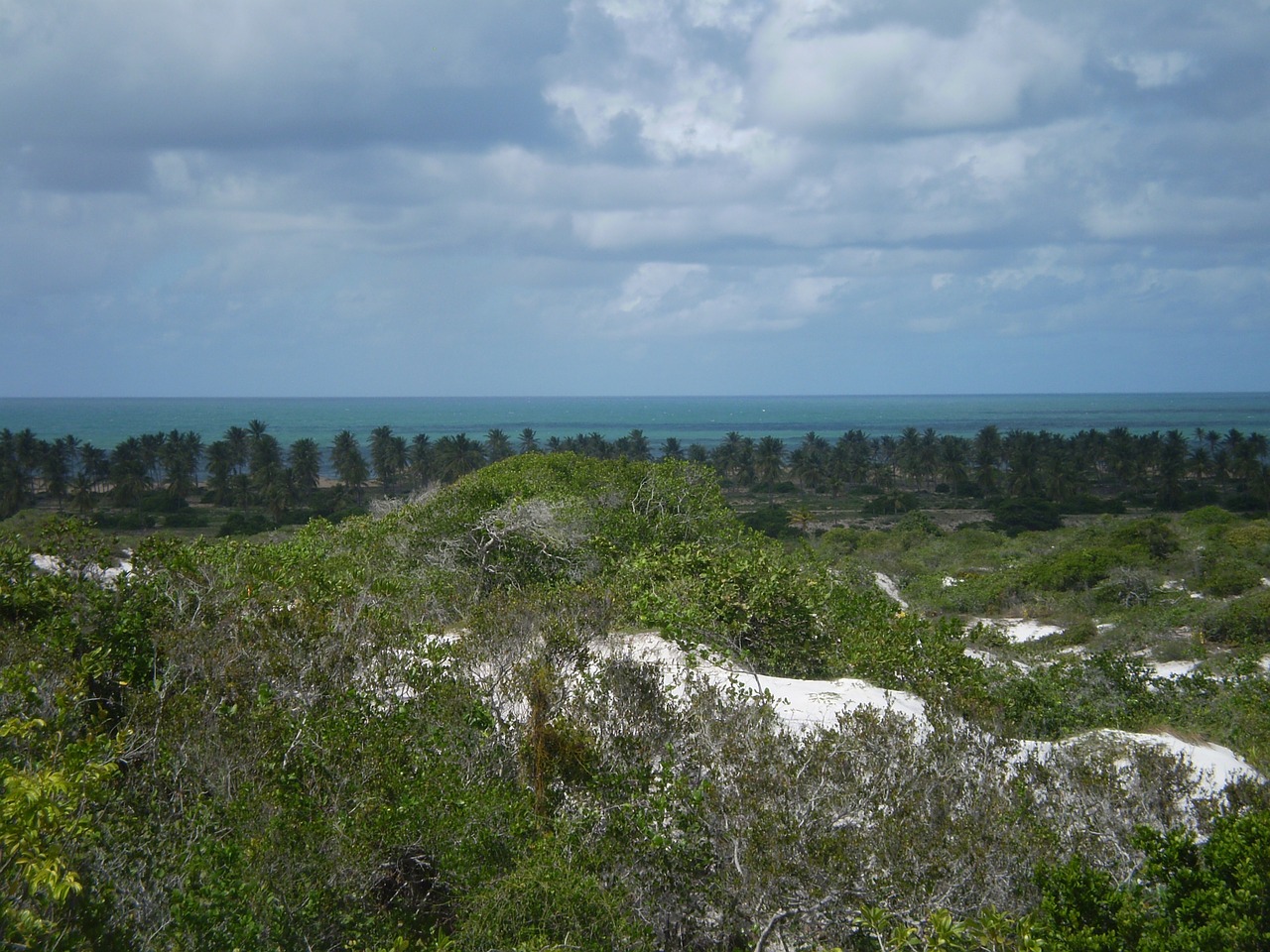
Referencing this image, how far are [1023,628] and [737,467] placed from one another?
56.1m

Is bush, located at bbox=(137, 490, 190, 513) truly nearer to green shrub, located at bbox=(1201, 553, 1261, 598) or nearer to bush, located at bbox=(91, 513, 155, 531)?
bush, located at bbox=(91, 513, 155, 531)

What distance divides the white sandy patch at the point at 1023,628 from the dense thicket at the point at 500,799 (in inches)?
633

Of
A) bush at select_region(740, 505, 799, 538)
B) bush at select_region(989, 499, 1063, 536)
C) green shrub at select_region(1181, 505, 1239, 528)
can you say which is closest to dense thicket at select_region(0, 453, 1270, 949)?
green shrub at select_region(1181, 505, 1239, 528)

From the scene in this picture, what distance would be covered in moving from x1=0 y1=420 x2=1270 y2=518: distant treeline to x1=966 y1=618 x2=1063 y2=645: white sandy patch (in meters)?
41.5

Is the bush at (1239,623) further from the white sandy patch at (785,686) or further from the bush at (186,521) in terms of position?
the bush at (186,521)

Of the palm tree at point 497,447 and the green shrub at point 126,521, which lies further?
the palm tree at point 497,447

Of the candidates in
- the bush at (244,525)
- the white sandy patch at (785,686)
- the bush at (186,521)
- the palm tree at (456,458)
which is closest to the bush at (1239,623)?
the white sandy patch at (785,686)

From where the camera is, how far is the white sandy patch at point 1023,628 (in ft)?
85.4

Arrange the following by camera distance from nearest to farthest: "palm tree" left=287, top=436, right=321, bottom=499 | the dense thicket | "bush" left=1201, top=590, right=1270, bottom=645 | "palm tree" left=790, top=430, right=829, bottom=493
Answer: the dense thicket
"bush" left=1201, top=590, right=1270, bottom=645
"palm tree" left=287, top=436, right=321, bottom=499
"palm tree" left=790, top=430, right=829, bottom=493

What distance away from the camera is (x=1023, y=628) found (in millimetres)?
27453

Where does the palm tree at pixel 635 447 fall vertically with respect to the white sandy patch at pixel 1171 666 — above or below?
above

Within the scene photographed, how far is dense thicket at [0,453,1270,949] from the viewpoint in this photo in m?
5.24

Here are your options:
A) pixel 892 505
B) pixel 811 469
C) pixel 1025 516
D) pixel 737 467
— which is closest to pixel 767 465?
pixel 737 467

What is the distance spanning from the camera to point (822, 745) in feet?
24.6
